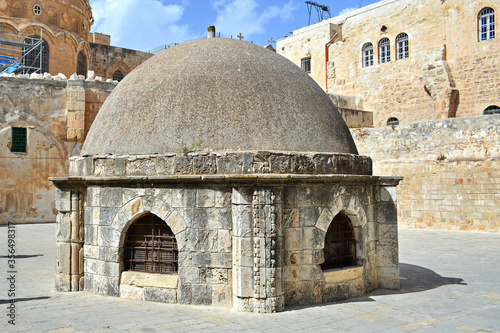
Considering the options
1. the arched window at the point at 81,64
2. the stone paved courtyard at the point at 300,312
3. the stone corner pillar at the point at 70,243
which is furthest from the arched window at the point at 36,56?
the stone corner pillar at the point at 70,243

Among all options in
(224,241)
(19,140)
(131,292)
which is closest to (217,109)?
(224,241)

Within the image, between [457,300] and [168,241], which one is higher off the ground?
[168,241]

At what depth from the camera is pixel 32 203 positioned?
1783 cm

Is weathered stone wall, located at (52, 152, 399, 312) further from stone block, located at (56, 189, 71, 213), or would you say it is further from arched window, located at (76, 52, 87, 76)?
arched window, located at (76, 52, 87, 76)

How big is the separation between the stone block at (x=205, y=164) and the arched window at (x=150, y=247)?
39.8 inches

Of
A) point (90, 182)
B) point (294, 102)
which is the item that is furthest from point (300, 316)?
point (90, 182)

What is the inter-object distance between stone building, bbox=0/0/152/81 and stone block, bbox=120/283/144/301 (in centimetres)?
1745

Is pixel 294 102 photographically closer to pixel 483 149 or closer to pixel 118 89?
pixel 118 89

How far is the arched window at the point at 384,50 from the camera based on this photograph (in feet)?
76.4

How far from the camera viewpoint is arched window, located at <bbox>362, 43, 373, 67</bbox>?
24.1m

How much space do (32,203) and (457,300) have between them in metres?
16.3

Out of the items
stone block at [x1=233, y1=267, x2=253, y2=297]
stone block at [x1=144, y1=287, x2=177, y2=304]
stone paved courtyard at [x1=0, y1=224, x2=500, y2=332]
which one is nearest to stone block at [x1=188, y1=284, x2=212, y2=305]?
stone paved courtyard at [x1=0, y1=224, x2=500, y2=332]

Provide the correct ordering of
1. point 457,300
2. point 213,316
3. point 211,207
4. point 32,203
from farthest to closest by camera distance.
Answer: point 32,203 < point 457,300 < point 211,207 < point 213,316

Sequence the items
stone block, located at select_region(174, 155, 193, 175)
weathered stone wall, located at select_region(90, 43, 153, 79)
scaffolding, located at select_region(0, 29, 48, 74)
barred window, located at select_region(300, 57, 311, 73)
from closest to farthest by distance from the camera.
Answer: stone block, located at select_region(174, 155, 193, 175) → scaffolding, located at select_region(0, 29, 48, 74) → weathered stone wall, located at select_region(90, 43, 153, 79) → barred window, located at select_region(300, 57, 311, 73)
